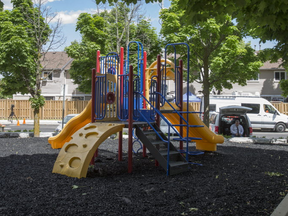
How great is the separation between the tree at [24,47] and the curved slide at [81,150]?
8404 millimetres

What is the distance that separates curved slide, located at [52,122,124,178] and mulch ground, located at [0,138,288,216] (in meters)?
0.19

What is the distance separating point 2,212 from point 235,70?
13.9m

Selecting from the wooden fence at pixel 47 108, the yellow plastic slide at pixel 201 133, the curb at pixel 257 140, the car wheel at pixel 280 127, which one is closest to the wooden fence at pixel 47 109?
the wooden fence at pixel 47 108

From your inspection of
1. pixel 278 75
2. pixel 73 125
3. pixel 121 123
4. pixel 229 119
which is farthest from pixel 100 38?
pixel 278 75

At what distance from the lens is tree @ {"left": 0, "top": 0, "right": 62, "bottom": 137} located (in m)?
13.7

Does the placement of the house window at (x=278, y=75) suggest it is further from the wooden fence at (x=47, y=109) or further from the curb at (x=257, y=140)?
the curb at (x=257, y=140)

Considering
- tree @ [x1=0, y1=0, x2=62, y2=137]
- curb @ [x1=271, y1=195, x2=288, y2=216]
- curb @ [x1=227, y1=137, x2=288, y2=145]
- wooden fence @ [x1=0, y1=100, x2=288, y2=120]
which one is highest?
Answer: tree @ [x1=0, y1=0, x2=62, y2=137]

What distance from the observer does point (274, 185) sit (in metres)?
5.62

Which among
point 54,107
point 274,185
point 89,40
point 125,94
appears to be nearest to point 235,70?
point 89,40

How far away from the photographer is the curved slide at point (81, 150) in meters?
6.06

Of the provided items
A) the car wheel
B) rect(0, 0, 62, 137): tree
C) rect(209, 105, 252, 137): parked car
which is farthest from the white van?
rect(0, 0, 62, 137): tree

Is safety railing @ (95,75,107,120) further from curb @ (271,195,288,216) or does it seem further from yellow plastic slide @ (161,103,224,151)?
curb @ (271,195,288,216)

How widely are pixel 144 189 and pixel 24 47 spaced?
35.2 ft

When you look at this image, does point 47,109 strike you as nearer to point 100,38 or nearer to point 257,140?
point 100,38
